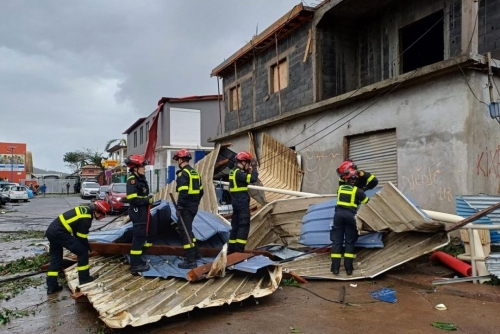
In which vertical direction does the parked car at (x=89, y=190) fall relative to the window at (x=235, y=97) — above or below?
below

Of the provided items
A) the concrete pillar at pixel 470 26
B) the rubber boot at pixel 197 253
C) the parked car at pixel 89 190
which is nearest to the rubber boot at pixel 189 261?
the rubber boot at pixel 197 253

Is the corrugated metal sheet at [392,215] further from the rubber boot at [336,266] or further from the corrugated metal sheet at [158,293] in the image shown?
the corrugated metal sheet at [158,293]

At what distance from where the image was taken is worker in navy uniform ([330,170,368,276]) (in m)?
6.01

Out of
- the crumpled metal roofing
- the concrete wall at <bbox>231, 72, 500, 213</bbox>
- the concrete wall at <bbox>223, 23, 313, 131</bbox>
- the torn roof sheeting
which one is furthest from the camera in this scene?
the concrete wall at <bbox>223, 23, 313, 131</bbox>

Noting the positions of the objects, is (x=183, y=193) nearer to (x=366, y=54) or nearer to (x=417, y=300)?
(x=417, y=300)

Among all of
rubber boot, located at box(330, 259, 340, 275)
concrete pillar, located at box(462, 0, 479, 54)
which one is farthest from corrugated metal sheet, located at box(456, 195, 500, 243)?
concrete pillar, located at box(462, 0, 479, 54)

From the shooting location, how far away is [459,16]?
936 centimetres

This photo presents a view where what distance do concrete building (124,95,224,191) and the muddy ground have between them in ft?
76.7

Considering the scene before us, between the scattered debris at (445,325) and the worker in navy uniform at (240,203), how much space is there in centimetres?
319

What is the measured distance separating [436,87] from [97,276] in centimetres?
695

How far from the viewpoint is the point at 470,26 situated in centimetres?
793

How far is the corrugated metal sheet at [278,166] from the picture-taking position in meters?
12.2

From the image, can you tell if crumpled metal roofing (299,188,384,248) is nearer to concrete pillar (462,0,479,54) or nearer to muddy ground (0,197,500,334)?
muddy ground (0,197,500,334)

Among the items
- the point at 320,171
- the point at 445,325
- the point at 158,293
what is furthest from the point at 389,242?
the point at 320,171
